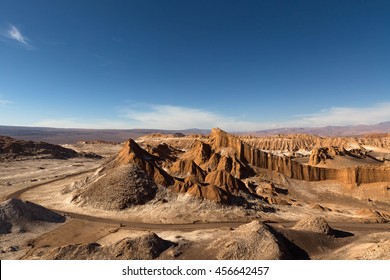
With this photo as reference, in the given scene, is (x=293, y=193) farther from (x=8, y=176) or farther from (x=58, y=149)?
(x=58, y=149)

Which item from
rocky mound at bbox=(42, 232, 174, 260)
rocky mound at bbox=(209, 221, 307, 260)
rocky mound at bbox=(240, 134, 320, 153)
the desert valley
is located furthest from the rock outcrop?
rocky mound at bbox=(240, 134, 320, 153)

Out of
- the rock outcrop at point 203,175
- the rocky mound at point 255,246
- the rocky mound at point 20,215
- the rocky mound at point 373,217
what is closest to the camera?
the rocky mound at point 255,246

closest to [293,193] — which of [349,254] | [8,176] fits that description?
[349,254]

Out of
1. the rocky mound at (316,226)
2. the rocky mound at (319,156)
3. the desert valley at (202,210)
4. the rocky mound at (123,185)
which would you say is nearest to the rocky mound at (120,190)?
the rocky mound at (123,185)

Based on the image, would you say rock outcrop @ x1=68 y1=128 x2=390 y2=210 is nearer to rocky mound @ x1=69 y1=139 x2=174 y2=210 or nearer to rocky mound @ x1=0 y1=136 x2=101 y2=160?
rocky mound @ x1=69 y1=139 x2=174 y2=210

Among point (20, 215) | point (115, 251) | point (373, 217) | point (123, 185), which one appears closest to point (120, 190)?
point (123, 185)

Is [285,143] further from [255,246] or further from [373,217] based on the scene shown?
[255,246]

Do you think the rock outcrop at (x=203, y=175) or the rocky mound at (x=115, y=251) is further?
the rock outcrop at (x=203, y=175)

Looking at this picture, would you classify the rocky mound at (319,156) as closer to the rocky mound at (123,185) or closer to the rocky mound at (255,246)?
the rocky mound at (123,185)
